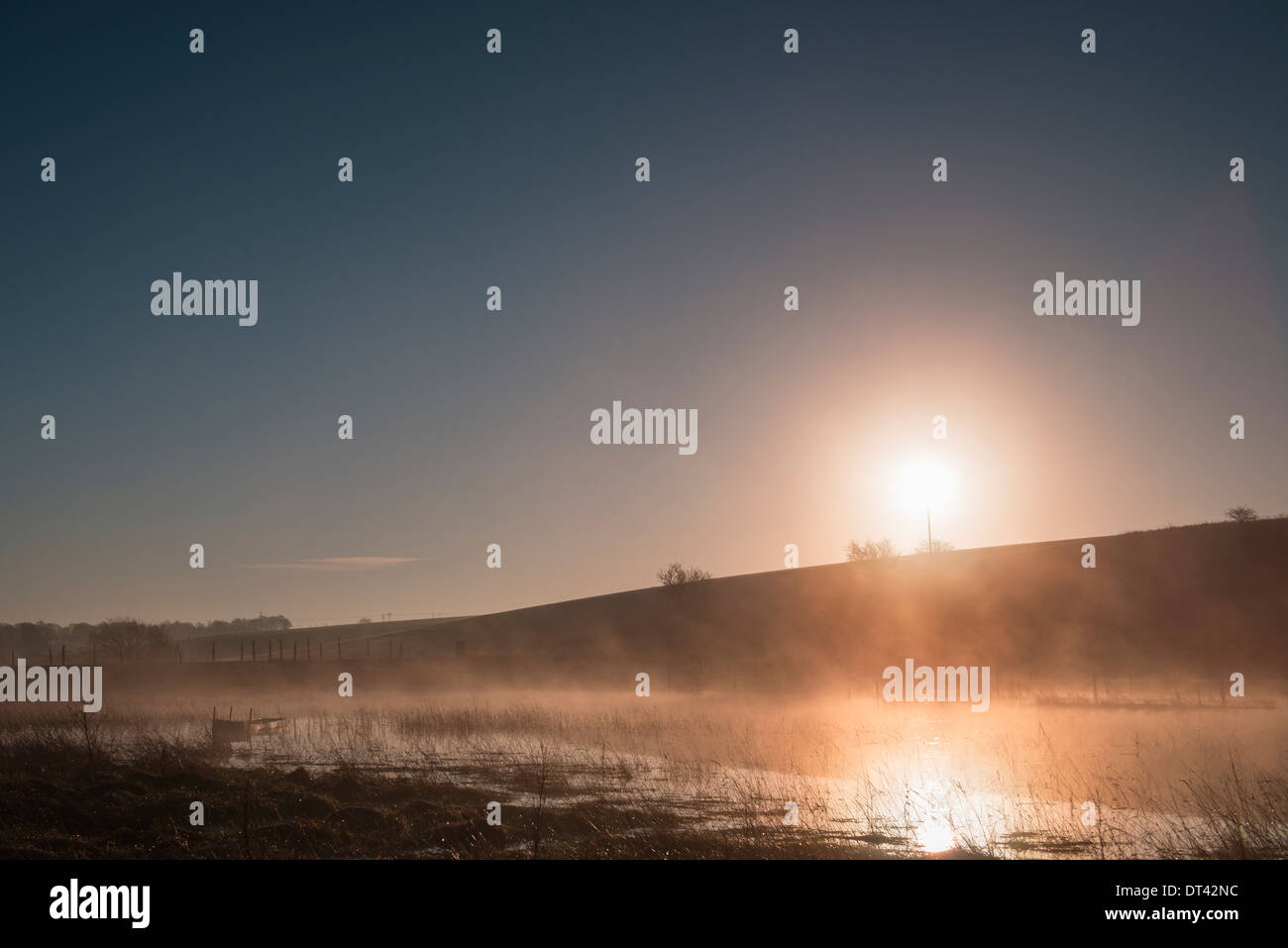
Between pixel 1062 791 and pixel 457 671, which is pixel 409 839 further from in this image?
pixel 457 671

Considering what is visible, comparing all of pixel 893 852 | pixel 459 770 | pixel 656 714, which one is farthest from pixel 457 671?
pixel 893 852

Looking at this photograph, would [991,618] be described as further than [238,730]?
Yes

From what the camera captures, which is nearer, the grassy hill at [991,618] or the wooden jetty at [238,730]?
the wooden jetty at [238,730]

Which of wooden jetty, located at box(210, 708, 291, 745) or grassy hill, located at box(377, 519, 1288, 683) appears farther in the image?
grassy hill, located at box(377, 519, 1288, 683)

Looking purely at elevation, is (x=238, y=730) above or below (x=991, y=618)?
below
